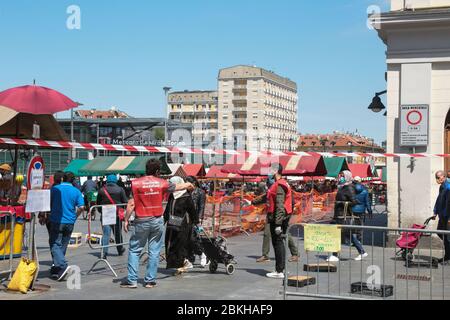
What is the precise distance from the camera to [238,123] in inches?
5221

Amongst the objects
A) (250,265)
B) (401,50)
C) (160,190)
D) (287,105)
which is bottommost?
(250,265)

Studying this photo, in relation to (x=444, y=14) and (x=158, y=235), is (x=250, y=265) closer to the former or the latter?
(x=158, y=235)

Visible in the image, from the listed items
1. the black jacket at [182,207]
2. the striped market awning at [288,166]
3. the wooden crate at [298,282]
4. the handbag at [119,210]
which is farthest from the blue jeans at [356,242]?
the striped market awning at [288,166]

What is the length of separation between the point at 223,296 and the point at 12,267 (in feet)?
11.1

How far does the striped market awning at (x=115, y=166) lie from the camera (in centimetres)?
3403

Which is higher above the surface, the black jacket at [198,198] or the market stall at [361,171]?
the market stall at [361,171]

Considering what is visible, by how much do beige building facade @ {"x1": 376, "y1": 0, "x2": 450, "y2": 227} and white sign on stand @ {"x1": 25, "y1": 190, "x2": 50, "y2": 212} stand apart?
790 cm

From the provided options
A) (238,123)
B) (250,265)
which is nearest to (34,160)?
(250,265)

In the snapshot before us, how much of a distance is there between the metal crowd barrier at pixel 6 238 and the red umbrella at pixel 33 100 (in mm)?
1548

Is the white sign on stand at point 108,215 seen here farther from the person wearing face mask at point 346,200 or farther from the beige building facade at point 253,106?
the beige building facade at point 253,106

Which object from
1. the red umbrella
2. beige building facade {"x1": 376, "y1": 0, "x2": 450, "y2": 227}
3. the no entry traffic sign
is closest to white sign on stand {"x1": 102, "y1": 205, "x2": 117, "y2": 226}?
the red umbrella

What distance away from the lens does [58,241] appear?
997 centimetres

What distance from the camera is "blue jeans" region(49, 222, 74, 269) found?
991 centimetres
